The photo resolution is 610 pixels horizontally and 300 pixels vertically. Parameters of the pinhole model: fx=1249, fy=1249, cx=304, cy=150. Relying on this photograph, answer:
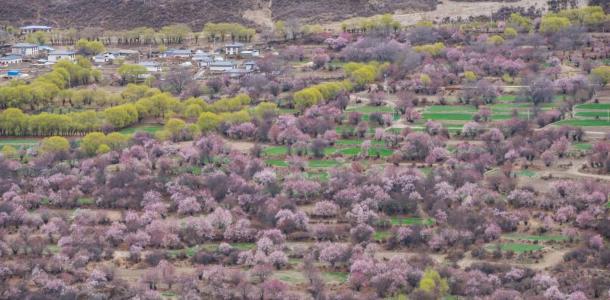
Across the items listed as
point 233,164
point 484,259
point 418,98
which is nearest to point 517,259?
point 484,259

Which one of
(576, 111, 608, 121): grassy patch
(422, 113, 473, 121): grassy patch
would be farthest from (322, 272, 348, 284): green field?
(576, 111, 608, 121): grassy patch

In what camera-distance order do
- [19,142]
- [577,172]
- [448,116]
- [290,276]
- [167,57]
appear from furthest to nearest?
[167,57] < [448,116] < [19,142] < [577,172] < [290,276]

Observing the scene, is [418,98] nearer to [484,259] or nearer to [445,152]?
[445,152]

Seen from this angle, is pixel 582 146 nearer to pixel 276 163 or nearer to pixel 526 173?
pixel 526 173

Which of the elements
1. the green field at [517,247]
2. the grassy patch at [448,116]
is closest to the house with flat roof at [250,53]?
the grassy patch at [448,116]

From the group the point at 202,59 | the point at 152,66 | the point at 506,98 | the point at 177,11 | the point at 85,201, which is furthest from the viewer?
the point at 177,11

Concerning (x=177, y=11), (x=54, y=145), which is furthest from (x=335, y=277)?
(x=177, y=11)

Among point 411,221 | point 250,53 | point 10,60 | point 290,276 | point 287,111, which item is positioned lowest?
point 290,276
